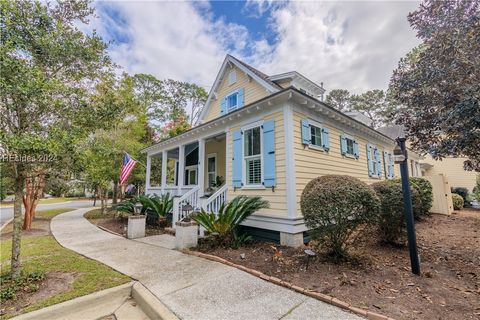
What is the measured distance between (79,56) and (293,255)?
19.6 ft

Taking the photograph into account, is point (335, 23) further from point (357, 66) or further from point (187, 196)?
point (187, 196)

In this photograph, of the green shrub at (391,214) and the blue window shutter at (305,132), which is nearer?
the green shrub at (391,214)

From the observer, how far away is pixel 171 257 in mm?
5070

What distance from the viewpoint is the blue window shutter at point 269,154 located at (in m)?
6.13

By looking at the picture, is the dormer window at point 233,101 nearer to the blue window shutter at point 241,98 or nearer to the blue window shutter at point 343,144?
the blue window shutter at point 241,98

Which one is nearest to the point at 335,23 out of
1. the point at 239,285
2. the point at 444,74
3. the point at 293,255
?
the point at 444,74

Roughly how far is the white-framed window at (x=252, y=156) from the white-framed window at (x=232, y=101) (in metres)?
3.14

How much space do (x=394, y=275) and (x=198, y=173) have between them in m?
6.79

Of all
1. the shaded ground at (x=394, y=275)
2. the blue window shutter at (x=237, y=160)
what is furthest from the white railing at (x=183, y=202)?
the shaded ground at (x=394, y=275)

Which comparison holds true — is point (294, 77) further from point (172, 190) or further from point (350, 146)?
point (172, 190)

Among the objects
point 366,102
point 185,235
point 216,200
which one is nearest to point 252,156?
point 216,200

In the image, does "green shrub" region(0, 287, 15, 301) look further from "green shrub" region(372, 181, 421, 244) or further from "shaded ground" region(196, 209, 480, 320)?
"green shrub" region(372, 181, 421, 244)

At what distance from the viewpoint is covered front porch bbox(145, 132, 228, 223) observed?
7.73m

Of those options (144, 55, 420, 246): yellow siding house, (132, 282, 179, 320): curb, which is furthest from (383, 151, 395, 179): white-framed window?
(132, 282, 179, 320): curb
